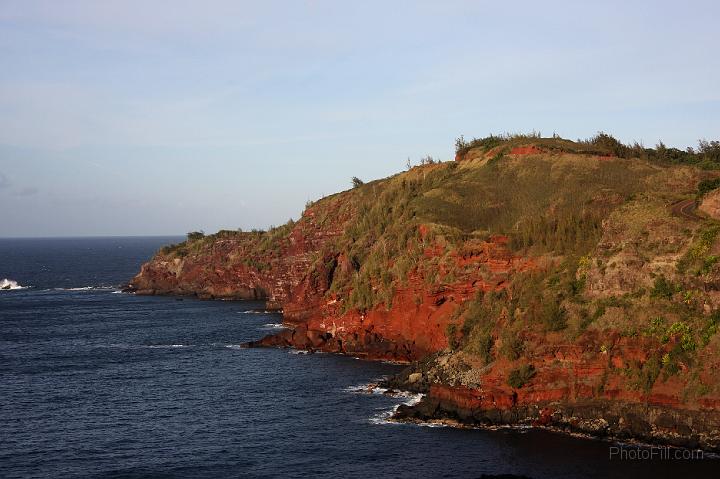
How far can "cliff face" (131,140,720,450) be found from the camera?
61750mm

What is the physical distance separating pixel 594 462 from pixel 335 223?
97.5 m

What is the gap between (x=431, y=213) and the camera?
106000 millimetres

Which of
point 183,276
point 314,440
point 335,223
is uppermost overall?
point 335,223

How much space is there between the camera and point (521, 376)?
6600 centimetres

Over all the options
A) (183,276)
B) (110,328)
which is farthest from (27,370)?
(183,276)

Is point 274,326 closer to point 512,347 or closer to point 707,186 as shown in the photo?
point 512,347

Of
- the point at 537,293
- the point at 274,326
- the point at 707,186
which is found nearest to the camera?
the point at 537,293

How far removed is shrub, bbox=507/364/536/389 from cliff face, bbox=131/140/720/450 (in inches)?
4.7

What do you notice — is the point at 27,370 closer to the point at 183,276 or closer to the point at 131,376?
the point at 131,376

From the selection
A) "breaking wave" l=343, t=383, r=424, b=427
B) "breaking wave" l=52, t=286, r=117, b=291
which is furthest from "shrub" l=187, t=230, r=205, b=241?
"breaking wave" l=343, t=383, r=424, b=427

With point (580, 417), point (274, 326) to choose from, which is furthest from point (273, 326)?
point (580, 417)

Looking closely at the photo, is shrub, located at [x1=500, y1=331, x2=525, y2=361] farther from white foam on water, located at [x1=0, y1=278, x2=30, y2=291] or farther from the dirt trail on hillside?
white foam on water, located at [x1=0, y1=278, x2=30, y2=291]

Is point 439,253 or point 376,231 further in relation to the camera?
point 376,231

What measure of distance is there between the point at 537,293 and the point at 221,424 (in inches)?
1284
